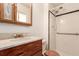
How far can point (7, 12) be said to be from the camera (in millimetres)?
936

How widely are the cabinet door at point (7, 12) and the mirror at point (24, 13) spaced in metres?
0.06

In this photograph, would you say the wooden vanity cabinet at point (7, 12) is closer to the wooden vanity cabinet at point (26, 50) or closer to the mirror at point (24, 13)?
the mirror at point (24, 13)

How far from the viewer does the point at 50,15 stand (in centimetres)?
101

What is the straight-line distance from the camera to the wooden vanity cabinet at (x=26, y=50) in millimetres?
713

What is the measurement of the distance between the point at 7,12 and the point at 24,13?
6.8 inches

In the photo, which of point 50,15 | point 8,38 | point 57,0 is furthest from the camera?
point 50,15

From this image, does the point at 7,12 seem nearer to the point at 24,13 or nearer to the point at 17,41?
the point at 24,13

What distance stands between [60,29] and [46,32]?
0.52ft

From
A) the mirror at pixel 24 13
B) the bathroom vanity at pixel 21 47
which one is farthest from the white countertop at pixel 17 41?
the mirror at pixel 24 13

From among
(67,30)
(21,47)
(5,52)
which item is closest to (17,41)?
(21,47)

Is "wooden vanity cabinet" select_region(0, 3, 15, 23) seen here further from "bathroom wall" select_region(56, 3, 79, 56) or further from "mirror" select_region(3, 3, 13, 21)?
"bathroom wall" select_region(56, 3, 79, 56)

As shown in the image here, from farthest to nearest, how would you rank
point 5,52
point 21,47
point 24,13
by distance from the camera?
point 24,13 → point 21,47 → point 5,52

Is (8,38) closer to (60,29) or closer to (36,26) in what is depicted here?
(36,26)

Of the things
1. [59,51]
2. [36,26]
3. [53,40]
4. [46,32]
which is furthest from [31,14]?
[59,51]
